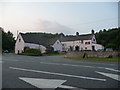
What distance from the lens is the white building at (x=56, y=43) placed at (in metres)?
60.4

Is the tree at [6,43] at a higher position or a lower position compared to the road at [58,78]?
higher

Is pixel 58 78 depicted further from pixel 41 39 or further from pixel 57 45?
pixel 57 45

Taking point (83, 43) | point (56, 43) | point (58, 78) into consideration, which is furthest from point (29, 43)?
point (58, 78)

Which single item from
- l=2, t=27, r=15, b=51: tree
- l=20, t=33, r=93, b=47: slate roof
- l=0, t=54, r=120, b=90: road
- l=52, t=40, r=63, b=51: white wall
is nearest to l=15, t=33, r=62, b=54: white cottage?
l=20, t=33, r=93, b=47: slate roof

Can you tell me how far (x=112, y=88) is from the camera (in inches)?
216

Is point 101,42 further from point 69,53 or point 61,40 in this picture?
point 69,53

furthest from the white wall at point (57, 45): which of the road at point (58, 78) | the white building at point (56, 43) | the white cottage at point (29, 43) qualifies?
the road at point (58, 78)

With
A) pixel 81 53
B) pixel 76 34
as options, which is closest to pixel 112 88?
pixel 81 53

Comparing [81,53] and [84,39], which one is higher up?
[84,39]

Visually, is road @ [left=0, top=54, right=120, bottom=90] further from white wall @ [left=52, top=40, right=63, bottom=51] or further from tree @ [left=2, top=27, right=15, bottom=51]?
tree @ [left=2, top=27, right=15, bottom=51]

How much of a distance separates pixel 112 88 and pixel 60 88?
178 centimetres

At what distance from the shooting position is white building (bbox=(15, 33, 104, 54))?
60.4m

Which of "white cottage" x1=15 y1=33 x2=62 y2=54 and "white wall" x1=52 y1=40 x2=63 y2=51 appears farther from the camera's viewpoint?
"white wall" x1=52 y1=40 x2=63 y2=51

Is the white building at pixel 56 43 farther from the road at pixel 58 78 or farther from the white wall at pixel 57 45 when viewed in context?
the road at pixel 58 78
